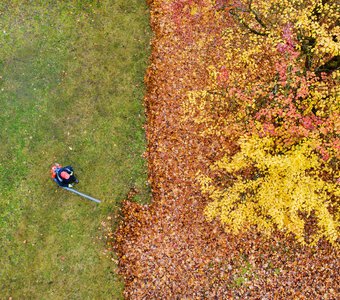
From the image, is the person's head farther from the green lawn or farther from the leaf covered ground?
the leaf covered ground

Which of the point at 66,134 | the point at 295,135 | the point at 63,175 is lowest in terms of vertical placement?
the point at 63,175

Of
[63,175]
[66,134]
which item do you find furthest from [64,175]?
[66,134]

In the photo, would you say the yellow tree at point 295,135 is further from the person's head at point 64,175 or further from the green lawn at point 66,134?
the person's head at point 64,175

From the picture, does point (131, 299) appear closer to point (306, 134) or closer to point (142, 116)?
point (142, 116)

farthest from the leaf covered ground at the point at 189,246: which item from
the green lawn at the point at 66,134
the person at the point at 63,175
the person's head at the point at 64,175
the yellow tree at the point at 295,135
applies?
the person's head at the point at 64,175

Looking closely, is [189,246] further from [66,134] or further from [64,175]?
[66,134]

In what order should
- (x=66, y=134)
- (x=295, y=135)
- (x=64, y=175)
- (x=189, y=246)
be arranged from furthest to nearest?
1. (x=66, y=134)
2. (x=189, y=246)
3. (x=64, y=175)
4. (x=295, y=135)

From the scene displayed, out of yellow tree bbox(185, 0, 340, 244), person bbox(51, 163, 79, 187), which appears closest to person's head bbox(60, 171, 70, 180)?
person bbox(51, 163, 79, 187)

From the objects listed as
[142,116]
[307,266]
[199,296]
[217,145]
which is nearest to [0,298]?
[199,296]
